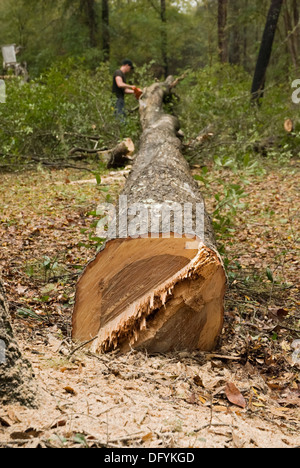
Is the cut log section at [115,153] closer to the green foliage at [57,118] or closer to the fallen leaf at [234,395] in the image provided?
the green foliage at [57,118]

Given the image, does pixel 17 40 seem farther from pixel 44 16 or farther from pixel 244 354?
pixel 244 354

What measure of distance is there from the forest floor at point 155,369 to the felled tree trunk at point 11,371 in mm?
47

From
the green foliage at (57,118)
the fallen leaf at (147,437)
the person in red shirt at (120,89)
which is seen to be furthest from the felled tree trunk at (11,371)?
the person in red shirt at (120,89)

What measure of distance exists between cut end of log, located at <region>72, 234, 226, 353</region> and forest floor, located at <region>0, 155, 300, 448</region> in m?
0.12

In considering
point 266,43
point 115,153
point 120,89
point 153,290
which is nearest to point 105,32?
point 120,89

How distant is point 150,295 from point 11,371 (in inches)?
38.5

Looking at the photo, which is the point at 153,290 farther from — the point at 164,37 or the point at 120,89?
the point at 164,37

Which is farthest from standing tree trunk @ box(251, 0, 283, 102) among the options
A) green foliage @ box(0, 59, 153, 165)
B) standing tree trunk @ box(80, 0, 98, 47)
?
standing tree trunk @ box(80, 0, 98, 47)

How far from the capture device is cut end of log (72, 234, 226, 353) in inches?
95.7

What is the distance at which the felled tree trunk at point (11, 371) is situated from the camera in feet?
5.36

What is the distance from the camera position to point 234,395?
2.14m

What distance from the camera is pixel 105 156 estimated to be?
8070mm
